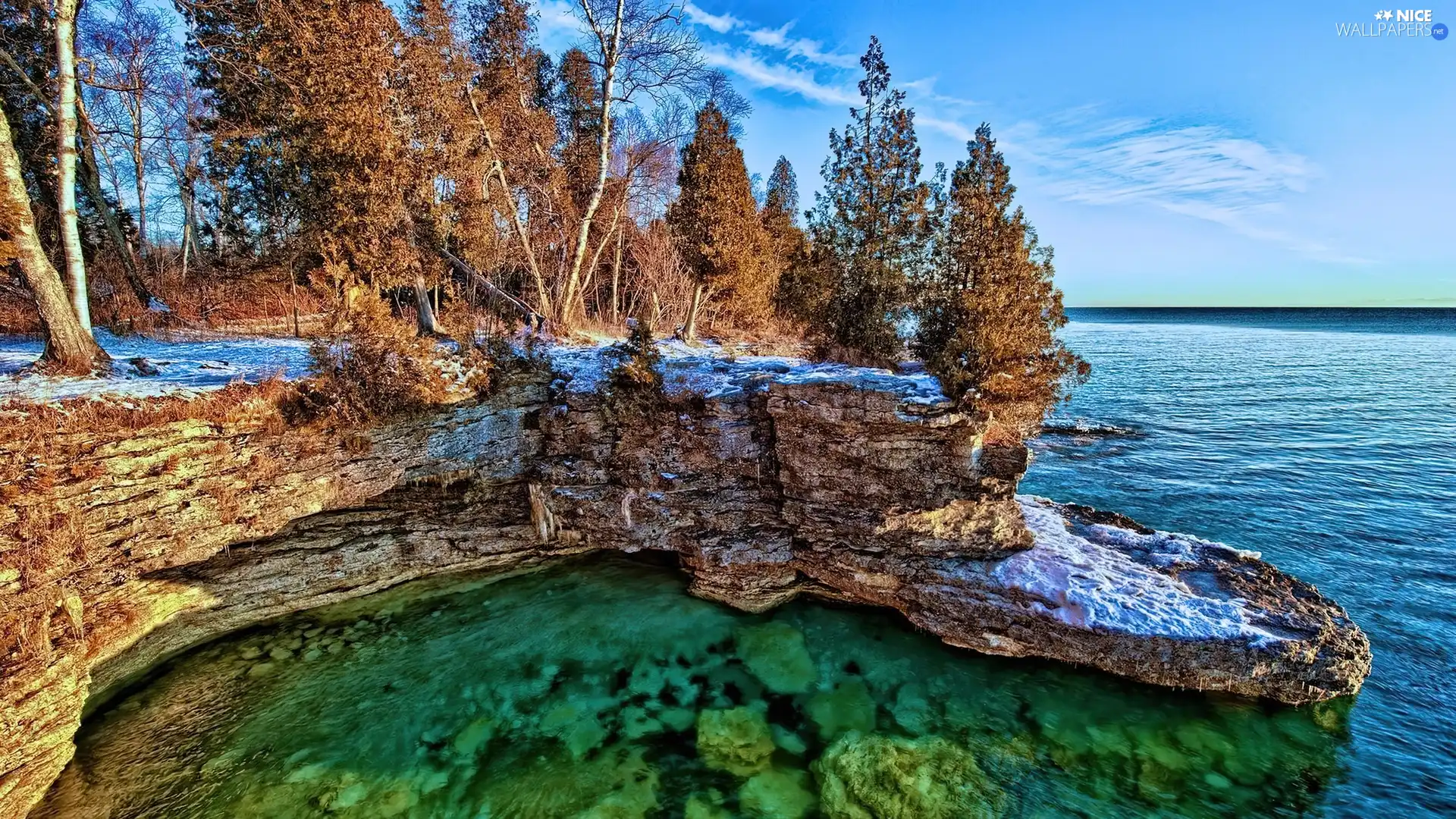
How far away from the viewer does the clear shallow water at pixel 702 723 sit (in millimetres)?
6500

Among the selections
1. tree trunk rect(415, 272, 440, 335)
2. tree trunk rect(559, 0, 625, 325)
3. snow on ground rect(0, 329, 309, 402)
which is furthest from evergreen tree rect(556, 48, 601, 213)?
snow on ground rect(0, 329, 309, 402)

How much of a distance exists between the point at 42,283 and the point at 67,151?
2.33m

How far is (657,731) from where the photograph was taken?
746 centimetres

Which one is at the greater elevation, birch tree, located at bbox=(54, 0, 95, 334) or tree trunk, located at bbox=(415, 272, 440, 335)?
birch tree, located at bbox=(54, 0, 95, 334)

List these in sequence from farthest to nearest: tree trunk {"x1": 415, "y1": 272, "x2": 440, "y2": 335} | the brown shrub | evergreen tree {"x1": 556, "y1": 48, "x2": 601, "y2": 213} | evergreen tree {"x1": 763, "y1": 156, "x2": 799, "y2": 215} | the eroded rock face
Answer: evergreen tree {"x1": 763, "y1": 156, "x2": 799, "y2": 215}
evergreen tree {"x1": 556, "y1": 48, "x2": 601, "y2": 213}
tree trunk {"x1": 415, "y1": 272, "x2": 440, "y2": 335}
the brown shrub
the eroded rock face

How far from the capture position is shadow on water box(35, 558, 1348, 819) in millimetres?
Answer: 6465

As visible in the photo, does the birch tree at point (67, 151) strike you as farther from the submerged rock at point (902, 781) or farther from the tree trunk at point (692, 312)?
the submerged rock at point (902, 781)

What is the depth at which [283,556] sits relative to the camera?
9.41 metres

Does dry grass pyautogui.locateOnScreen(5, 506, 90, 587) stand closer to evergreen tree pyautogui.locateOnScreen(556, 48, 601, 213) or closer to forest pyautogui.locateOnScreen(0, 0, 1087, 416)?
forest pyautogui.locateOnScreen(0, 0, 1087, 416)

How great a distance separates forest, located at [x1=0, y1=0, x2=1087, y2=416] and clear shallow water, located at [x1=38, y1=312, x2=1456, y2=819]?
493 cm

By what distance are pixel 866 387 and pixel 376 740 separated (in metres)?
8.88

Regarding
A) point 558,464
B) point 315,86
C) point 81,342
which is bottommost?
point 558,464

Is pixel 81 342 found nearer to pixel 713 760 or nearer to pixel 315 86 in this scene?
pixel 315 86

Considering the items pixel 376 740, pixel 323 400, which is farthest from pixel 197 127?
pixel 376 740
